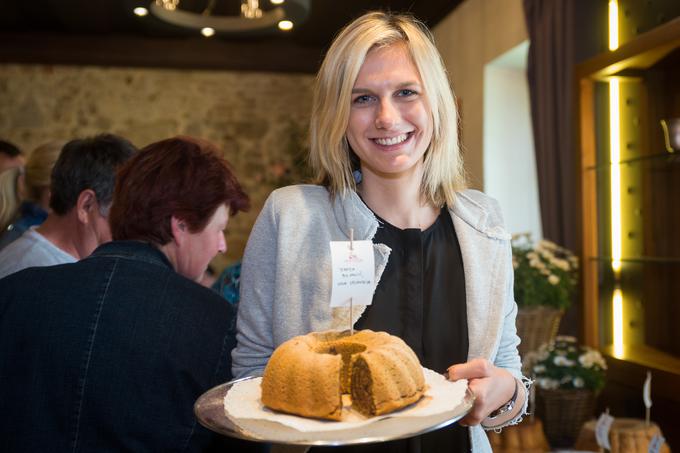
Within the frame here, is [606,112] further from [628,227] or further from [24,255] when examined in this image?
[24,255]

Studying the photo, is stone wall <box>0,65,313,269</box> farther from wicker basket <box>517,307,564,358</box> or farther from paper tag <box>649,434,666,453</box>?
paper tag <box>649,434,666,453</box>

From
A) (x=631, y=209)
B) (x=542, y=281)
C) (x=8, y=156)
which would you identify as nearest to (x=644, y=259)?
(x=631, y=209)

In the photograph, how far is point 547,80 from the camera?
4.13 m

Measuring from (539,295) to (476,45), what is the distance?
278 cm

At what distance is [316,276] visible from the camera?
137cm

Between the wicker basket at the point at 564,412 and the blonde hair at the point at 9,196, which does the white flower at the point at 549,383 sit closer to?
the wicker basket at the point at 564,412

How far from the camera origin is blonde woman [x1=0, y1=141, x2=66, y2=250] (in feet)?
9.20

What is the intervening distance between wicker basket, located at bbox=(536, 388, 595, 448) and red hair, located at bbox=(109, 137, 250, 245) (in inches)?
68.5

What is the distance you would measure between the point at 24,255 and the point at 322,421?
1.64 meters

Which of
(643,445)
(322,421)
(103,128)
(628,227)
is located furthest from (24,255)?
(103,128)

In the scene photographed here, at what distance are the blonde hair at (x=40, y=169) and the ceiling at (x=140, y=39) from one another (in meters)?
3.60

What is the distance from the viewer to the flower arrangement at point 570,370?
286 cm

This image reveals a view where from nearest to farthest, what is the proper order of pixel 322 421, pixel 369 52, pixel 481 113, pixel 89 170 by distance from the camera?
pixel 322 421, pixel 369 52, pixel 89 170, pixel 481 113

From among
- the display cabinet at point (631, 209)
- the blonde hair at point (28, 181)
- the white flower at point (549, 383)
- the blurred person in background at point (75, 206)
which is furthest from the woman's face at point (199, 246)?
the display cabinet at point (631, 209)
